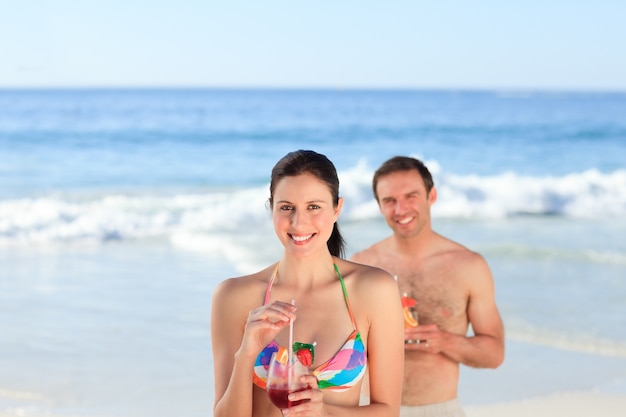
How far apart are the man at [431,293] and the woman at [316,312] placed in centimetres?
112

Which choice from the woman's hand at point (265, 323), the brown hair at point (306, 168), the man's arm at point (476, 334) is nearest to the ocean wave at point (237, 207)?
the man's arm at point (476, 334)

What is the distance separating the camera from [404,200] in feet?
15.2

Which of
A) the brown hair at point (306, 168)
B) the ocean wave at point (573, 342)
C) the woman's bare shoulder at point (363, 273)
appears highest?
the brown hair at point (306, 168)

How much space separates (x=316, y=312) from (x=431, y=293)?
1.50m

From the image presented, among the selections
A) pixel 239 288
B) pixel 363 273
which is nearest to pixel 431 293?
pixel 363 273

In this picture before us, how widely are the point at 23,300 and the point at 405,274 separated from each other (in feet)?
20.4

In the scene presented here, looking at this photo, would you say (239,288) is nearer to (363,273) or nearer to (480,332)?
(363,273)

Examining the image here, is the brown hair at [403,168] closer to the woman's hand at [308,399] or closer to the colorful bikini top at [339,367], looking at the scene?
the colorful bikini top at [339,367]

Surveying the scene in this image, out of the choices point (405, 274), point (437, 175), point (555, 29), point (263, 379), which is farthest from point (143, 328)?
point (555, 29)

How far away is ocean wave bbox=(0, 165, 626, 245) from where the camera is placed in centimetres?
1538

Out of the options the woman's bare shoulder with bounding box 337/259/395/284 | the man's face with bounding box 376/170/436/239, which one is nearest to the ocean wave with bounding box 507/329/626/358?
the man's face with bounding box 376/170/436/239

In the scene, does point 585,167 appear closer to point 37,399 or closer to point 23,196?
point 23,196

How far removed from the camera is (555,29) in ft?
125

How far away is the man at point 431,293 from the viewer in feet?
14.7
